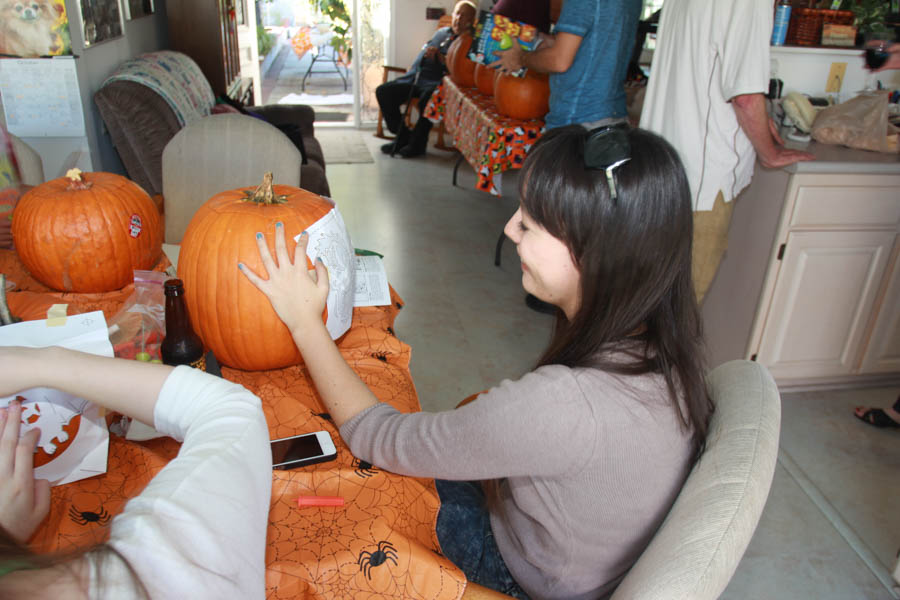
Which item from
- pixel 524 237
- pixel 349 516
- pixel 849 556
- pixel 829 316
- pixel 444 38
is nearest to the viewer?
pixel 349 516

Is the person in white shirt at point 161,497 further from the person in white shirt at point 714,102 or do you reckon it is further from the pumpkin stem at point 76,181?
the person in white shirt at point 714,102

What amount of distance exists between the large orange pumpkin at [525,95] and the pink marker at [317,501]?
2.79m

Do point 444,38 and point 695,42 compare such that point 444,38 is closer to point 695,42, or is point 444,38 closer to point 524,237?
point 695,42

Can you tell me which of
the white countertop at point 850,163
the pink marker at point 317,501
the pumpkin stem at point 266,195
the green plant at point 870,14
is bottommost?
the pink marker at point 317,501

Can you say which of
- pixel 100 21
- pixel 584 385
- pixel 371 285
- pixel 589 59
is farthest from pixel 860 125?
pixel 100 21

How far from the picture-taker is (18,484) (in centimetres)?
66

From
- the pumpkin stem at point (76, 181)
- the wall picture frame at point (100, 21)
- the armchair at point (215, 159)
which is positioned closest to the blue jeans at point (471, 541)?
the pumpkin stem at point (76, 181)

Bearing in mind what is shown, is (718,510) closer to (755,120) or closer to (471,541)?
(471,541)

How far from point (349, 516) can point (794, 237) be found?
2004 millimetres

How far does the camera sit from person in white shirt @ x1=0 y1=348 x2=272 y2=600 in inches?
17.3

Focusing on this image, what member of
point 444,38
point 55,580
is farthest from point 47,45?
point 444,38

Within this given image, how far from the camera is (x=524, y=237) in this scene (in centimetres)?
94

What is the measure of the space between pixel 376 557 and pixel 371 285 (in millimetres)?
720

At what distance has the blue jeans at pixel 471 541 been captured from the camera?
40.7 inches
